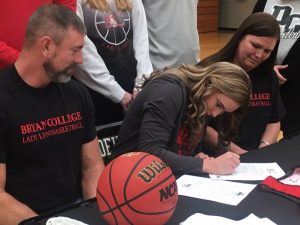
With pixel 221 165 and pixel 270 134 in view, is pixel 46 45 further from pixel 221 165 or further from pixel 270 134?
pixel 270 134

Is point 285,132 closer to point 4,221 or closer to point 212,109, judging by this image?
point 212,109

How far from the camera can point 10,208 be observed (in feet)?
5.33

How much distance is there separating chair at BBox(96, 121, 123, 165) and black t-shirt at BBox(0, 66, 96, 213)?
0.89 feet

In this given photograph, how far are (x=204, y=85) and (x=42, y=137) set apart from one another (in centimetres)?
66

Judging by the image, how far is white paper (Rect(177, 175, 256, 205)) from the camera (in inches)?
59.5

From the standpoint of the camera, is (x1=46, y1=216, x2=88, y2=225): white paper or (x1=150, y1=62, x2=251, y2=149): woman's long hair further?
(x1=150, y1=62, x2=251, y2=149): woman's long hair

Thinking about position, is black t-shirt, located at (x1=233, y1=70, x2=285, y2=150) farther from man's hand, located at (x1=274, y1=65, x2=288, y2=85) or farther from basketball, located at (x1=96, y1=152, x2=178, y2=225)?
basketball, located at (x1=96, y1=152, x2=178, y2=225)

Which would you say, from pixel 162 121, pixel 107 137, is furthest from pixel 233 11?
pixel 162 121

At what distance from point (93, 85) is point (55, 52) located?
683mm

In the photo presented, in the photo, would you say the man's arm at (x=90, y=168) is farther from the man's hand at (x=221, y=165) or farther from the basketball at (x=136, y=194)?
the basketball at (x=136, y=194)

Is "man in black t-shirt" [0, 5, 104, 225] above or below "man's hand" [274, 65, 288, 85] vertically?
above

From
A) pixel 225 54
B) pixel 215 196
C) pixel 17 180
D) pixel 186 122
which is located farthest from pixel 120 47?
pixel 215 196

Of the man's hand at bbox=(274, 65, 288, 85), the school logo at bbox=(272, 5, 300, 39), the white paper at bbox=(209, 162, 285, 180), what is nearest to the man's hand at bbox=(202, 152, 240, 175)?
the white paper at bbox=(209, 162, 285, 180)

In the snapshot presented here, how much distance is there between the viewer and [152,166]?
131 cm
